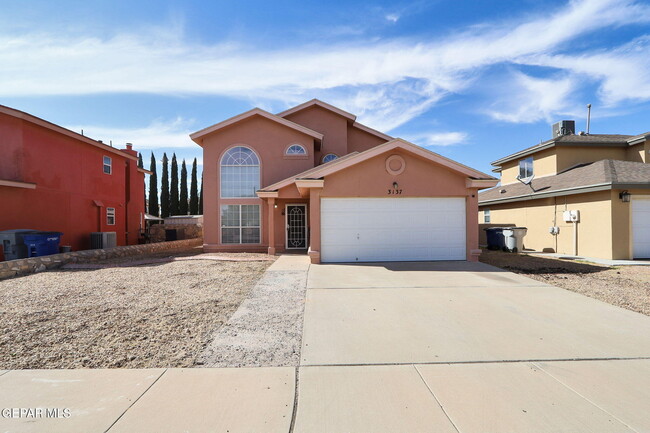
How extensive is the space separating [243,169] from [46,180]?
859 cm

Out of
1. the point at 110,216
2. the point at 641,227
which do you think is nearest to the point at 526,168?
the point at 641,227

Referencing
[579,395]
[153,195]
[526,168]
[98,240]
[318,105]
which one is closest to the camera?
[579,395]

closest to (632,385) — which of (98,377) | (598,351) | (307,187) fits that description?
(598,351)

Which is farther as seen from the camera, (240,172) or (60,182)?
(240,172)

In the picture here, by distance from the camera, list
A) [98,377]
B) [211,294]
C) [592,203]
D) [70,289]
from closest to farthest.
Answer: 1. [98,377]
2. [211,294]
3. [70,289]
4. [592,203]

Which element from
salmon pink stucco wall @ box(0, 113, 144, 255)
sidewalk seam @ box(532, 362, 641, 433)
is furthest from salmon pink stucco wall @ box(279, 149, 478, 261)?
salmon pink stucco wall @ box(0, 113, 144, 255)

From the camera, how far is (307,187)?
35.6 feet

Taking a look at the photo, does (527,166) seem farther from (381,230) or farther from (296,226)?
(296,226)

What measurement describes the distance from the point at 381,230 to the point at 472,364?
741 centimetres

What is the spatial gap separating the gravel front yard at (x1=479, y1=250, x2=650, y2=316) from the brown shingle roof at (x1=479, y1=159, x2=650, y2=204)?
327 cm

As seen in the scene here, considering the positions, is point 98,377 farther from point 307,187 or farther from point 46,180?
point 46,180

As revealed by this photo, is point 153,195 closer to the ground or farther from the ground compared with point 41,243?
farther from the ground

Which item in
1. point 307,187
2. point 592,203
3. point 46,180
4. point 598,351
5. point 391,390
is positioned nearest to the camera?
point 391,390

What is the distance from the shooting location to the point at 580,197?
13.0 meters
